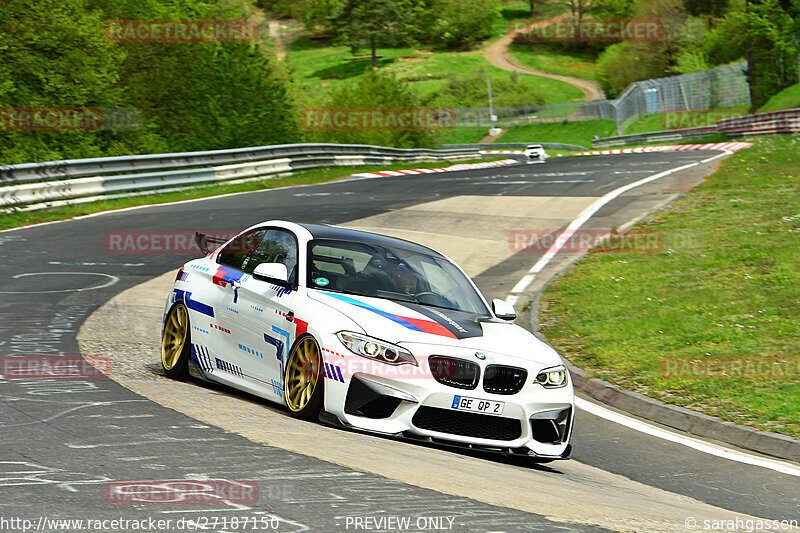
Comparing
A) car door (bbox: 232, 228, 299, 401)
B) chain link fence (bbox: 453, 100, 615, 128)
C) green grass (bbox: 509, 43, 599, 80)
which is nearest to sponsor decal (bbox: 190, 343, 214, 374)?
car door (bbox: 232, 228, 299, 401)

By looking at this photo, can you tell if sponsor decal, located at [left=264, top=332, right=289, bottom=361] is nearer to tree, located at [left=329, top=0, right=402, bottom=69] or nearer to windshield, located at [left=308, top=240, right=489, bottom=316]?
windshield, located at [left=308, top=240, right=489, bottom=316]

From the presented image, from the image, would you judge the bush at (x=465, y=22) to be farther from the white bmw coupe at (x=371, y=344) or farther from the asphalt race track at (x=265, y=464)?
the white bmw coupe at (x=371, y=344)

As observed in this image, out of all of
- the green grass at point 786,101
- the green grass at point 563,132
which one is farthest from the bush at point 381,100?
the green grass at point 563,132

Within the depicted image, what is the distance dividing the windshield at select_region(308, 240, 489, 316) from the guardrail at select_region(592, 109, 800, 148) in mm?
38599

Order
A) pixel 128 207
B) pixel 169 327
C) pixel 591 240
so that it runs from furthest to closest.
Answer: pixel 128 207 → pixel 591 240 → pixel 169 327

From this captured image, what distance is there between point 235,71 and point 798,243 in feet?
84.9

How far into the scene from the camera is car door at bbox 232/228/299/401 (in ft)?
24.7

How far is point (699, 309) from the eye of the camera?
1301cm

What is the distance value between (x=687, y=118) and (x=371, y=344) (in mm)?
68944

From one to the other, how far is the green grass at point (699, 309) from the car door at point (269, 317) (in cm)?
413

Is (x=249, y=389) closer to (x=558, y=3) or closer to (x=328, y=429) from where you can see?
(x=328, y=429)

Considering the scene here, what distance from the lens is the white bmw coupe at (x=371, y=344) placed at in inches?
269

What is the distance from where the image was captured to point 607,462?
25.7 ft

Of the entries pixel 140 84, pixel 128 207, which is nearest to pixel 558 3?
pixel 140 84
